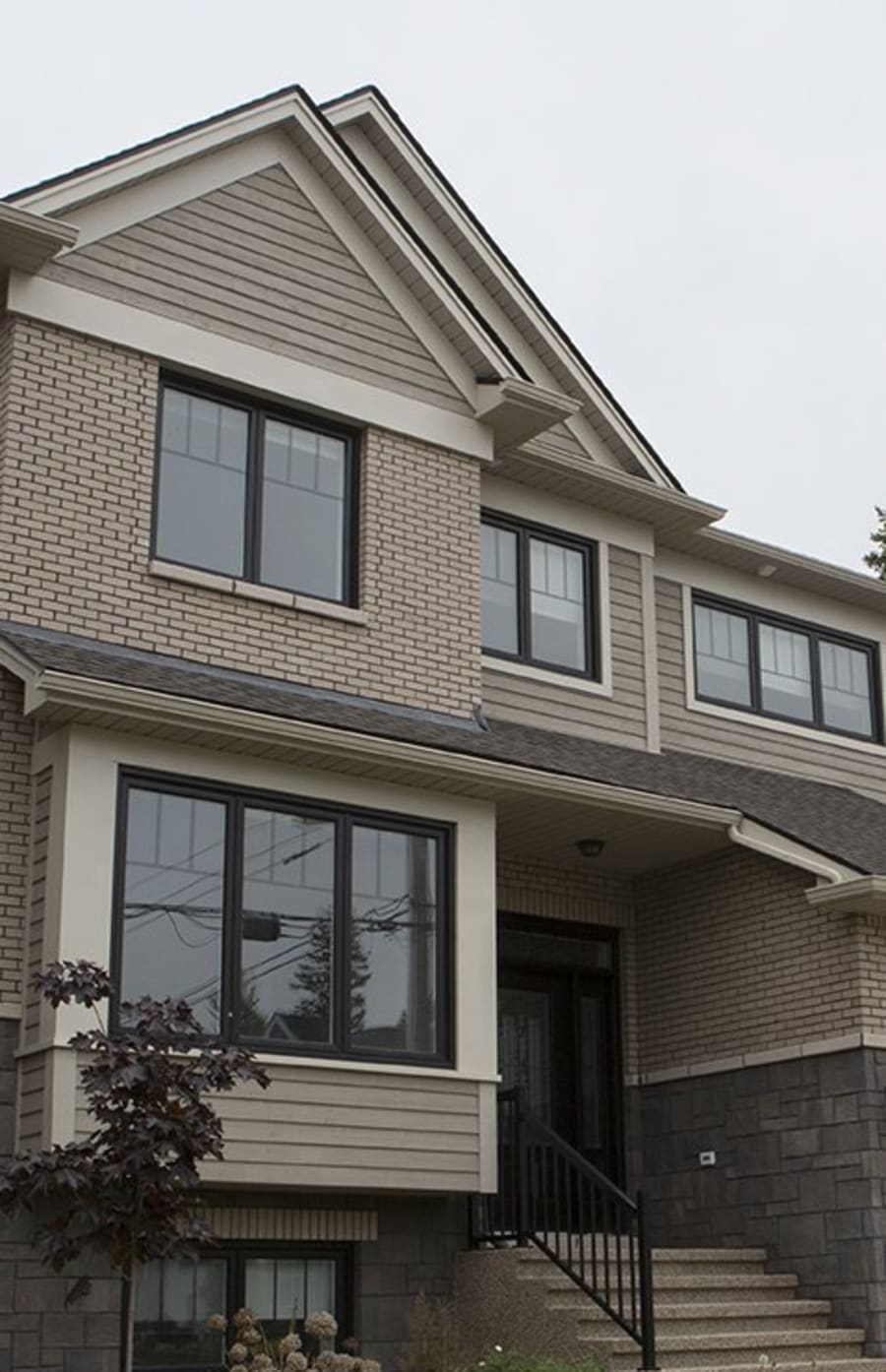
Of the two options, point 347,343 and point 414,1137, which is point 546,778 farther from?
point 347,343

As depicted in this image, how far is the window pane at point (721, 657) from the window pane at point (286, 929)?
18.9ft


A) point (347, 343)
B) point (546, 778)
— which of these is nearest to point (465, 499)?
point (347, 343)

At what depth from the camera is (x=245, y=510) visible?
42.1 ft

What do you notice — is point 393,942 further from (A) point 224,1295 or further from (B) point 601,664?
(B) point 601,664

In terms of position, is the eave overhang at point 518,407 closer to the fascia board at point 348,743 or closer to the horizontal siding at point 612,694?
the horizontal siding at point 612,694

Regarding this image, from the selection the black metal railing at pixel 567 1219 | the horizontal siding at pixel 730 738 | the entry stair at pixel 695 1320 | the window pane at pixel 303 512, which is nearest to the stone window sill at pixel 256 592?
the window pane at pixel 303 512

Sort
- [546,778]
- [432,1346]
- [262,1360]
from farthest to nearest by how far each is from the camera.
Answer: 1. [546,778]
2. [432,1346]
3. [262,1360]

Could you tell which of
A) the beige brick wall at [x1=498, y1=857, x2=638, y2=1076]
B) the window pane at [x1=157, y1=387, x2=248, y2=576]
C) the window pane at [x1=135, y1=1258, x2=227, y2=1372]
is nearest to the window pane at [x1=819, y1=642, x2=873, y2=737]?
the beige brick wall at [x1=498, y1=857, x2=638, y2=1076]

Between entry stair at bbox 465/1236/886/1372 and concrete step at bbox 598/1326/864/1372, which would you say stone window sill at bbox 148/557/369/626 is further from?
concrete step at bbox 598/1326/864/1372

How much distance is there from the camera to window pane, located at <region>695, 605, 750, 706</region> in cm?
1659

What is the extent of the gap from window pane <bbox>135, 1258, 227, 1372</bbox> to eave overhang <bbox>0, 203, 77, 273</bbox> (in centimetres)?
615

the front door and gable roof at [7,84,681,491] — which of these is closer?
gable roof at [7,84,681,491]

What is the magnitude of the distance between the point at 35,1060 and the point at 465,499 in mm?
5601

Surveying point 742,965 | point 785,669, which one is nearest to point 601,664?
point 785,669
